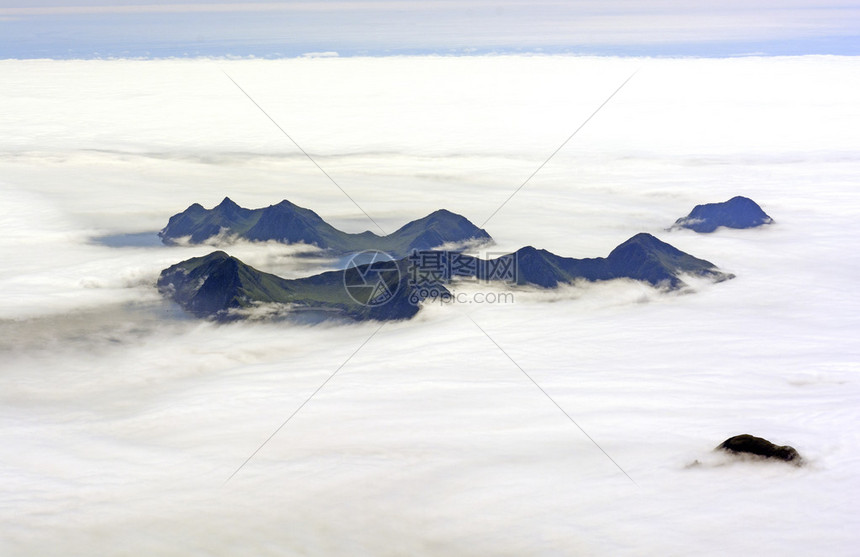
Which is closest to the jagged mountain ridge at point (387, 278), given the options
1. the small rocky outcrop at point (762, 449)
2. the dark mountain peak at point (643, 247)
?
the dark mountain peak at point (643, 247)

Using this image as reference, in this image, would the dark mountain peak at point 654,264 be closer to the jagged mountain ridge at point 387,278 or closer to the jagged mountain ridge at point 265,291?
the jagged mountain ridge at point 387,278

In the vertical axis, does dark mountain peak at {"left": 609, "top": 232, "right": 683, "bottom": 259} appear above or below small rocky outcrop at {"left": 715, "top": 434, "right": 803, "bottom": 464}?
above

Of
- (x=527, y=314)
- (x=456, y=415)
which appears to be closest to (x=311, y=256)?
(x=527, y=314)

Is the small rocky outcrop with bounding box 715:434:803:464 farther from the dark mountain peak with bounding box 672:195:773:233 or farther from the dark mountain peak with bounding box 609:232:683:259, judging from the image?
the dark mountain peak with bounding box 672:195:773:233

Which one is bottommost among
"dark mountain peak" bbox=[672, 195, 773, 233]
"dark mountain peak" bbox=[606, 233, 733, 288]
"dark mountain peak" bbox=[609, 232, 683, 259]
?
"dark mountain peak" bbox=[606, 233, 733, 288]

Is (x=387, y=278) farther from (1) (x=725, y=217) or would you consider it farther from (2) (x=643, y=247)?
(1) (x=725, y=217)

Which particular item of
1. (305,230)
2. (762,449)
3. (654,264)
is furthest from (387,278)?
(762,449)

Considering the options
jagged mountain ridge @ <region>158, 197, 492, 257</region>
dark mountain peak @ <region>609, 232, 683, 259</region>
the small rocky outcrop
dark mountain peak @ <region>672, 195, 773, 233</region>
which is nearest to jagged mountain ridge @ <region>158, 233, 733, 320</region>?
dark mountain peak @ <region>609, 232, 683, 259</region>
